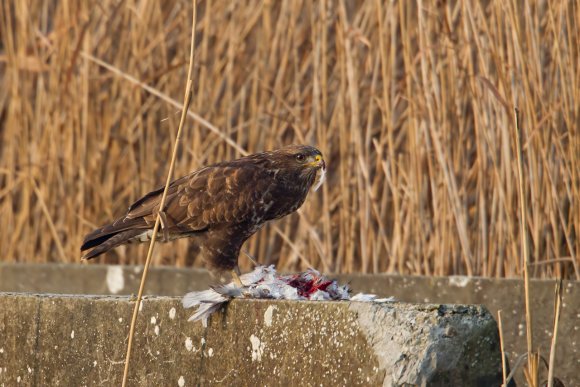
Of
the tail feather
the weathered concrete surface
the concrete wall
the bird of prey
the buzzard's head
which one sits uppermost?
the buzzard's head

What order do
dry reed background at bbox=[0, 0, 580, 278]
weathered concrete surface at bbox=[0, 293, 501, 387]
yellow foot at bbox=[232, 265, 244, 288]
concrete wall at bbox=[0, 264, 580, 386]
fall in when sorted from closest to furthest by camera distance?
weathered concrete surface at bbox=[0, 293, 501, 387]
yellow foot at bbox=[232, 265, 244, 288]
concrete wall at bbox=[0, 264, 580, 386]
dry reed background at bbox=[0, 0, 580, 278]

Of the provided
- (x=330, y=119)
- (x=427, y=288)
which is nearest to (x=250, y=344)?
(x=427, y=288)

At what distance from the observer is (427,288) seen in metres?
4.56

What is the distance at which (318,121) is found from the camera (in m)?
5.38

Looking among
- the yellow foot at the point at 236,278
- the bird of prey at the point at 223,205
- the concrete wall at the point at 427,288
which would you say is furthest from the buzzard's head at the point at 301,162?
the concrete wall at the point at 427,288

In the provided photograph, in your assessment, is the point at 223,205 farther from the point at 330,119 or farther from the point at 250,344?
the point at 330,119

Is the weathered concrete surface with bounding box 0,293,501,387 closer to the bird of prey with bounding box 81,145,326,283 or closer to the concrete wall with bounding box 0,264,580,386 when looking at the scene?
the bird of prey with bounding box 81,145,326,283

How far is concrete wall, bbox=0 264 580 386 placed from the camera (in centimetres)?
409

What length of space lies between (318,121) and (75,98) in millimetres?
1455

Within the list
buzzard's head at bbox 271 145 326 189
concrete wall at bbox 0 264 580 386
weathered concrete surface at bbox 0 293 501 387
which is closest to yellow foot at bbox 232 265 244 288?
weathered concrete surface at bbox 0 293 501 387

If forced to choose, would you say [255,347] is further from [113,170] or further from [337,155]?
[113,170]

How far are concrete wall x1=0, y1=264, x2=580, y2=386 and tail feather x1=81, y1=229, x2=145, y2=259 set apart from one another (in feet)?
3.51

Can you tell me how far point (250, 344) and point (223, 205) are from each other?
3.62 feet

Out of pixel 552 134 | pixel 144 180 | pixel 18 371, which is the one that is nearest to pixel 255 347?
pixel 18 371
